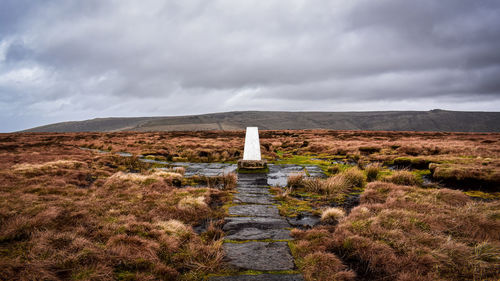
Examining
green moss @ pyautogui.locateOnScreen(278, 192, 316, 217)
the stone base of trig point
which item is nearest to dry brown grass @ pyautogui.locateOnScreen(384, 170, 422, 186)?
green moss @ pyautogui.locateOnScreen(278, 192, 316, 217)

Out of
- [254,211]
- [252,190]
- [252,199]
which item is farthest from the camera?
[252,190]

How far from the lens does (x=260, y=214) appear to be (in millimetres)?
5781

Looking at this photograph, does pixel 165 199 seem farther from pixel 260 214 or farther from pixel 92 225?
pixel 260 214

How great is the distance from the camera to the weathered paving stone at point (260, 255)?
11.9 feet

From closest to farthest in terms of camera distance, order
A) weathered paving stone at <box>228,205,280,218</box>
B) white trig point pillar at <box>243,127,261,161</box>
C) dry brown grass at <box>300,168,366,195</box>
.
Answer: weathered paving stone at <box>228,205,280,218</box>
dry brown grass at <box>300,168,366,195</box>
white trig point pillar at <box>243,127,261,161</box>

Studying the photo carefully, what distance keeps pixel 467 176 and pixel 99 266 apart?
11134mm

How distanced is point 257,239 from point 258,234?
198 mm

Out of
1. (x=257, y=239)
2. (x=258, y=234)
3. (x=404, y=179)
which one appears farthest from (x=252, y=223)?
(x=404, y=179)

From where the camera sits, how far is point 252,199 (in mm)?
6984

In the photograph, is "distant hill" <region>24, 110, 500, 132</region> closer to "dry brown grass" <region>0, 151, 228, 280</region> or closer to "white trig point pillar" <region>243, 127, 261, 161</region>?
"white trig point pillar" <region>243, 127, 261, 161</region>

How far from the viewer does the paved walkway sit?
11.7 ft

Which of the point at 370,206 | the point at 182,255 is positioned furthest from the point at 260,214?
the point at 370,206

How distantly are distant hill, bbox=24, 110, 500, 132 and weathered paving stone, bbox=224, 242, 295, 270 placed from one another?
137 m

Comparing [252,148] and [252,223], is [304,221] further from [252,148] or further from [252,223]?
[252,148]
